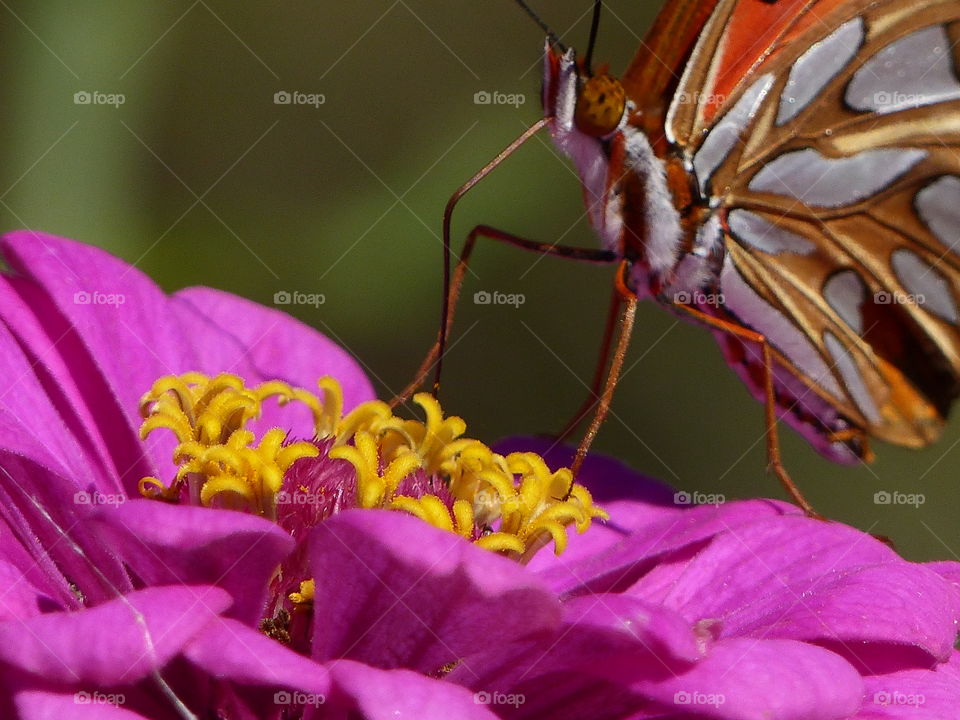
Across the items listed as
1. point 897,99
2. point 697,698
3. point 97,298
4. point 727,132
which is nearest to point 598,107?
point 727,132

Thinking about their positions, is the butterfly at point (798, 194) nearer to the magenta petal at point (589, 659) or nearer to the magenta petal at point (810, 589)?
the magenta petal at point (810, 589)

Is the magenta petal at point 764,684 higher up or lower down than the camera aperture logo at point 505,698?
higher up

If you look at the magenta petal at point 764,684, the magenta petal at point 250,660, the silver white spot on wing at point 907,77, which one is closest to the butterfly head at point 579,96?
the silver white spot on wing at point 907,77

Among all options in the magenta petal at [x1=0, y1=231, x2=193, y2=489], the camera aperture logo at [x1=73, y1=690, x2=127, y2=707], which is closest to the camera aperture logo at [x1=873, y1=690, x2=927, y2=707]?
the camera aperture logo at [x1=73, y1=690, x2=127, y2=707]

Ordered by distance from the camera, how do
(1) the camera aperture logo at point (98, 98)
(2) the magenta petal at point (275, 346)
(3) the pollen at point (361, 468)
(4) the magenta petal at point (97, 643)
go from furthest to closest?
(2) the magenta petal at point (275, 346) → (1) the camera aperture logo at point (98, 98) → (3) the pollen at point (361, 468) → (4) the magenta petal at point (97, 643)

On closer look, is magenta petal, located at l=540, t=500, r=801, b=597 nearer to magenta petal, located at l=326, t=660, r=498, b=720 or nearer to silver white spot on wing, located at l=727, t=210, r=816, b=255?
magenta petal, located at l=326, t=660, r=498, b=720

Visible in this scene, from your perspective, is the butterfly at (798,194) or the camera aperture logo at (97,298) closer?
the camera aperture logo at (97,298)

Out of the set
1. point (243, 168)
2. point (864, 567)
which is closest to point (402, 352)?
point (243, 168)

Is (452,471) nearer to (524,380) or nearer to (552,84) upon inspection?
(552,84)
